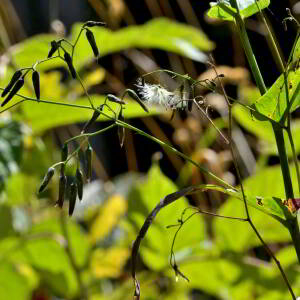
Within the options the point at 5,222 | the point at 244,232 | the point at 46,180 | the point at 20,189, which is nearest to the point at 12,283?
the point at 5,222

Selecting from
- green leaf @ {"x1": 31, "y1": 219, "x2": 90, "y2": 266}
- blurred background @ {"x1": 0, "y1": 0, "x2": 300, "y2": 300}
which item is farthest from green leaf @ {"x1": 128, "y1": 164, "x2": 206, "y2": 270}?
green leaf @ {"x1": 31, "y1": 219, "x2": 90, "y2": 266}

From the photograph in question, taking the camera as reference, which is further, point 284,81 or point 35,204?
point 35,204

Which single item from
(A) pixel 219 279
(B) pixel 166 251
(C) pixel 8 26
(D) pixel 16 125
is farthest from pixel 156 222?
(C) pixel 8 26

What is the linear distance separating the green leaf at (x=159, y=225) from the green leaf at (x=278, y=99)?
27.4 inches

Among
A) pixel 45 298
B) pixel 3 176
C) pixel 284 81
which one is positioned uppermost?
pixel 284 81

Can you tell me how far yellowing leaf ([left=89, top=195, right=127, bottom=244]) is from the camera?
5.09ft

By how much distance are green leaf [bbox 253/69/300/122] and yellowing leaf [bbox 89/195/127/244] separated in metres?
0.97

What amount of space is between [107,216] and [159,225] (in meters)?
0.27

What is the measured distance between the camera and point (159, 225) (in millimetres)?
1315

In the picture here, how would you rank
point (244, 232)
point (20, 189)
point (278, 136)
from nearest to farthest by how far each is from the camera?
1. point (278, 136)
2. point (244, 232)
3. point (20, 189)

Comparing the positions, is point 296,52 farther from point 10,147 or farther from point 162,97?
point 10,147

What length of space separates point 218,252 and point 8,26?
2.71 feet

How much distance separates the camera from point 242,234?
4.40 ft

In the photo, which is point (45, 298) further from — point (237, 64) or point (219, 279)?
point (237, 64)
